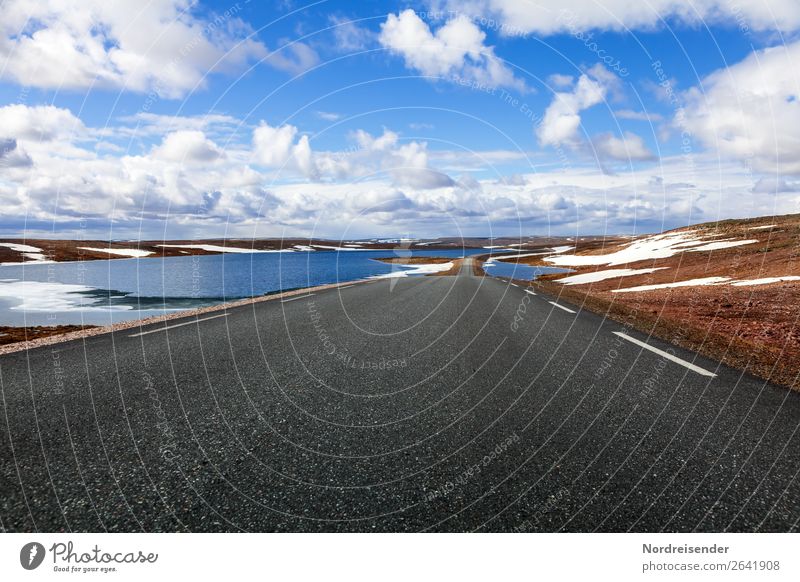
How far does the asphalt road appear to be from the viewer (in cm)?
270

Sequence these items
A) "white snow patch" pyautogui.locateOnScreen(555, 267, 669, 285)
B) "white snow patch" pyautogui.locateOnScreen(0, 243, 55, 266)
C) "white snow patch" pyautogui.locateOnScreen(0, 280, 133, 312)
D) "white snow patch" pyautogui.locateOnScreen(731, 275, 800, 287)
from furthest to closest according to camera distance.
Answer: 1. "white snow patch" pyautogui.locateOnScreen(0, 243, 55, 266)
2. "white snow patch" pyautogui.locateOnScreen(555, 267, 669, 285)
3. "white snow patch" pyautogui.locateOnScreen(0, 280, 133, 312)
4. "white snow patch" pyautogui.locateOnScreen(731, 275, 800, 287)

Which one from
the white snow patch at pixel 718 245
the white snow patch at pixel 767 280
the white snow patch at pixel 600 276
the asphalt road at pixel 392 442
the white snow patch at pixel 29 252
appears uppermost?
the white snow patch at pixel 718 245

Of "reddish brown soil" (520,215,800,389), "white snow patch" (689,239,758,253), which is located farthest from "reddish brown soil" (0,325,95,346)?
"white snow patch" (689,239,758,253)

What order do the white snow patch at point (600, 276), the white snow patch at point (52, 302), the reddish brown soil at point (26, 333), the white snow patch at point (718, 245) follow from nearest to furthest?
the reddish brown soil at point (26, 333) → the white snow patch at point (52, 302) → the white snow patch at point (600, 276) → the white snow patch at point (718, 245)

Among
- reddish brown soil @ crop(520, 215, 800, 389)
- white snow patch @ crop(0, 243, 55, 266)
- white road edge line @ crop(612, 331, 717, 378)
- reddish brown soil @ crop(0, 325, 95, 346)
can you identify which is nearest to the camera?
white road edge line @ crop(612, 331, 717, 378)

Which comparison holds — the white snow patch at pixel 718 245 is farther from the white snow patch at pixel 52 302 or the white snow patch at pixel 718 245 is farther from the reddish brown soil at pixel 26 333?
the reddish brown soil at pixel 26 333

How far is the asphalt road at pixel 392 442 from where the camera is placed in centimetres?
270

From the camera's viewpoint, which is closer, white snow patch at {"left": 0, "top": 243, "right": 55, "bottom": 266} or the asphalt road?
the asphalt road

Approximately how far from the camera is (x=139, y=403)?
4.75 m

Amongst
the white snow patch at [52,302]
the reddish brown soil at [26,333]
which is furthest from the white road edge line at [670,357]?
the white snow patch at [52,302]

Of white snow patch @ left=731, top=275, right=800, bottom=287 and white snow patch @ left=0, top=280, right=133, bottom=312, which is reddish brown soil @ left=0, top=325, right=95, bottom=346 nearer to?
white snow patch @ left=0, top=280, right=133, bottom=312

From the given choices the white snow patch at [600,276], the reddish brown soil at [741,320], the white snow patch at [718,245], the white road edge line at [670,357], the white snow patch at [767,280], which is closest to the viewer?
the white road edge line at [670,357]

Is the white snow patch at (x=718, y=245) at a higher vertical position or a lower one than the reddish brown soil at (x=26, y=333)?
higher
